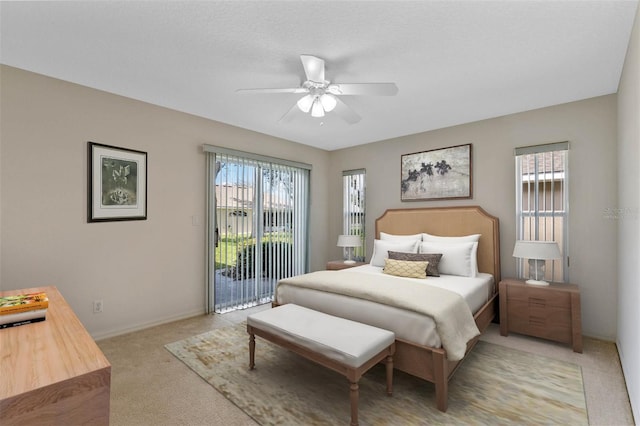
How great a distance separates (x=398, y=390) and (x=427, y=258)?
167 centimetres

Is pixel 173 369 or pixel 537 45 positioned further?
pixel 173 369

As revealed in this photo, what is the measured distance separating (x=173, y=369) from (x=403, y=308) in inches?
75.8

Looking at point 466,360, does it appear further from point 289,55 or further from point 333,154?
point 333,154

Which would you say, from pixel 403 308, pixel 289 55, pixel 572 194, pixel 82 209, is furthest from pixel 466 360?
pixel 82 209

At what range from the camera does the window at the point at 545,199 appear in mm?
3248

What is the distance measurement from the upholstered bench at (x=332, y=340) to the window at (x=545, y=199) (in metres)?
2.44

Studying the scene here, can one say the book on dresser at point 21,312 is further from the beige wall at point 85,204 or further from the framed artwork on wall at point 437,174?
the framed artwork on wall at point 437,174

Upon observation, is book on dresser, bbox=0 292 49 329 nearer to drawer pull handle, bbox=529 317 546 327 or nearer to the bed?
the bed

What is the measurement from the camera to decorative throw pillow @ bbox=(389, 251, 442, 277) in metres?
3.39

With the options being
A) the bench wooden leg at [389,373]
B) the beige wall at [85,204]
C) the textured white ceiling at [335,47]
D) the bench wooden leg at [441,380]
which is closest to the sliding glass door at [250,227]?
the beige wall at [85,204]

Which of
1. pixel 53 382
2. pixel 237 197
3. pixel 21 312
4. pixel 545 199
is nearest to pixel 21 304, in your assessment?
pixel 21 312

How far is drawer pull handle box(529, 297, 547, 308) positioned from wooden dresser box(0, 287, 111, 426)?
3484 mm

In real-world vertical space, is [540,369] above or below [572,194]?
below

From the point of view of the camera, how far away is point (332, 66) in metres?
2.42
